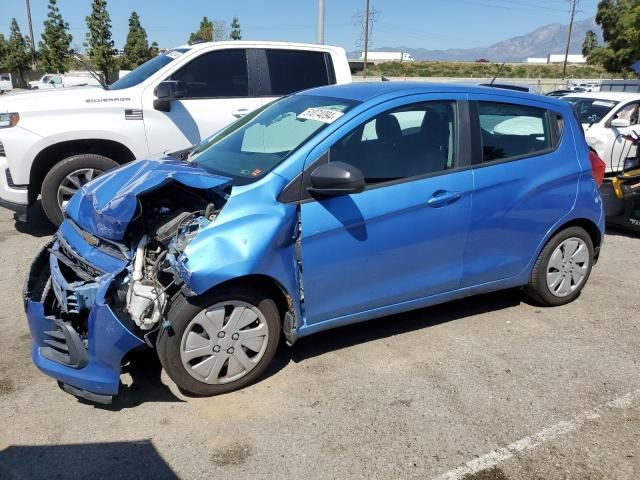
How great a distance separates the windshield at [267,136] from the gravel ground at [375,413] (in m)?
1.29

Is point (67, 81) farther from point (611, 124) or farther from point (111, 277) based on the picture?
point (111, 277)

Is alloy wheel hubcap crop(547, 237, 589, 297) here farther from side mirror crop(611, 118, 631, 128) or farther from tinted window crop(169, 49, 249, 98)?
side mirror crop(611, 118, 631, 128)

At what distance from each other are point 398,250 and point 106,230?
1744 mm

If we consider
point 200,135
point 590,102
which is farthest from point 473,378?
point 590,102

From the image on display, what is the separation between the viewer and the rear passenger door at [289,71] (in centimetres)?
660

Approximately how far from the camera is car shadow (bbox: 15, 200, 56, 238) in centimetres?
636

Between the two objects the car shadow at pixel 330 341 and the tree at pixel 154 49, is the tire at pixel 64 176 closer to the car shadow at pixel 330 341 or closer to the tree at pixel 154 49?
the car shadow at pixel 330 341

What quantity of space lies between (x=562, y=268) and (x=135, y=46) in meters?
46.7

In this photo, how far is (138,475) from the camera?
2.65 m

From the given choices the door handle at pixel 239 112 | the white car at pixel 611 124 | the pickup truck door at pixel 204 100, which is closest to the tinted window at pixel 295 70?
the pickup truck door at pixel 204 100

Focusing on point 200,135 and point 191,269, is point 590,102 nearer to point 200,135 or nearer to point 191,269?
point 200,135

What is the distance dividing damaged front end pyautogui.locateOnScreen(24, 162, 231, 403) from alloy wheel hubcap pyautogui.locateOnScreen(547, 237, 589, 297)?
8.90ft

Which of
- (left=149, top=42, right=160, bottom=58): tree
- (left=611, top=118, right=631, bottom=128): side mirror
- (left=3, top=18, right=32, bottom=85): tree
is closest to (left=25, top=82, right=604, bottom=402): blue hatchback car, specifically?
(left=611, top=118, right=631, bottom=128): side mirror

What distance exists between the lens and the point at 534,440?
2.96 m
